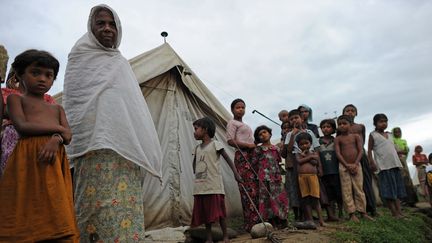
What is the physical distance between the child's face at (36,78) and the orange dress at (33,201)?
306mm

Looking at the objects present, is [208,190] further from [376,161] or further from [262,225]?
[376,161]

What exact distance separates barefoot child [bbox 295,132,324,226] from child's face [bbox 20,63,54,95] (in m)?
3.08

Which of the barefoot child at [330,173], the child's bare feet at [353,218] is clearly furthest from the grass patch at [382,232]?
the barefoot child at [330,173]

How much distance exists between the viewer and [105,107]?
2.49 meters

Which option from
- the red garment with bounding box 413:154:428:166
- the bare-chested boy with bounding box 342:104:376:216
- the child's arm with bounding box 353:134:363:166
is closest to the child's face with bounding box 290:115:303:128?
the child's arm with bounding box 353:134:363:166

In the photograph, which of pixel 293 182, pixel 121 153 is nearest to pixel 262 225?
pixel 293 182

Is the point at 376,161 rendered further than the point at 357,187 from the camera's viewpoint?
Yes

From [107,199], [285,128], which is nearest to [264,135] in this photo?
[285,128]

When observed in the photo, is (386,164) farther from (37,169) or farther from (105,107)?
(37,169)

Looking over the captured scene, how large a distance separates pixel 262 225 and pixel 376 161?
2569mm

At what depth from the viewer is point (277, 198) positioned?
162 inches

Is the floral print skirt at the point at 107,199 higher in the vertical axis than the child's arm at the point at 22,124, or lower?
lower

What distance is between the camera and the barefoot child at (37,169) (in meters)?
1.79

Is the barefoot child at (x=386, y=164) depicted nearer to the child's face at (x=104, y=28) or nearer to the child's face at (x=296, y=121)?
the child's face at (x=296, y=121)
